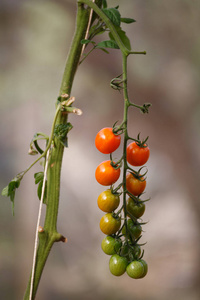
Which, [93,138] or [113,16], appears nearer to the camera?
[113,16]

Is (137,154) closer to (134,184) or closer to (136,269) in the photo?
(134,184)

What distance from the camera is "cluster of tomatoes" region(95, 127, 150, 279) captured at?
1.83ft

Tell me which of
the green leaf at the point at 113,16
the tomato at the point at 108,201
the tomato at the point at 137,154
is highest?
the green leaf at the point at 113,16

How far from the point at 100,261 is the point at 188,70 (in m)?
0.79

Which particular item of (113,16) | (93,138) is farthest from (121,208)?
(93,138)

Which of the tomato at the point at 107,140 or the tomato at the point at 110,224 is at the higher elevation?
the tomato at the point at 107,140

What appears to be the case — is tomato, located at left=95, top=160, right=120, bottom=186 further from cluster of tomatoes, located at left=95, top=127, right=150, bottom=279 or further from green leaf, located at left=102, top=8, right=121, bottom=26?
green leaf, located at left=102, top=8, right=121, bottom=26

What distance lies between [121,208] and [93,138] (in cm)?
93

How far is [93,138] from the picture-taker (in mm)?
1491

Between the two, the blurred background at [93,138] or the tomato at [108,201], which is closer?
the tomato at [108,201]

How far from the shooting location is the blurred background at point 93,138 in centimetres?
148

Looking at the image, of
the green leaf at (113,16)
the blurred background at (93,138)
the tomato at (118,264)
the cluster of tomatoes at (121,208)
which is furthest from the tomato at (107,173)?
the blurred background at (93,138)

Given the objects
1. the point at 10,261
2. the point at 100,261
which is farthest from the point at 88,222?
the point at 10,261

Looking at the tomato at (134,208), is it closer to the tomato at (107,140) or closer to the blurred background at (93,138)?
the tomato at (107,140)
